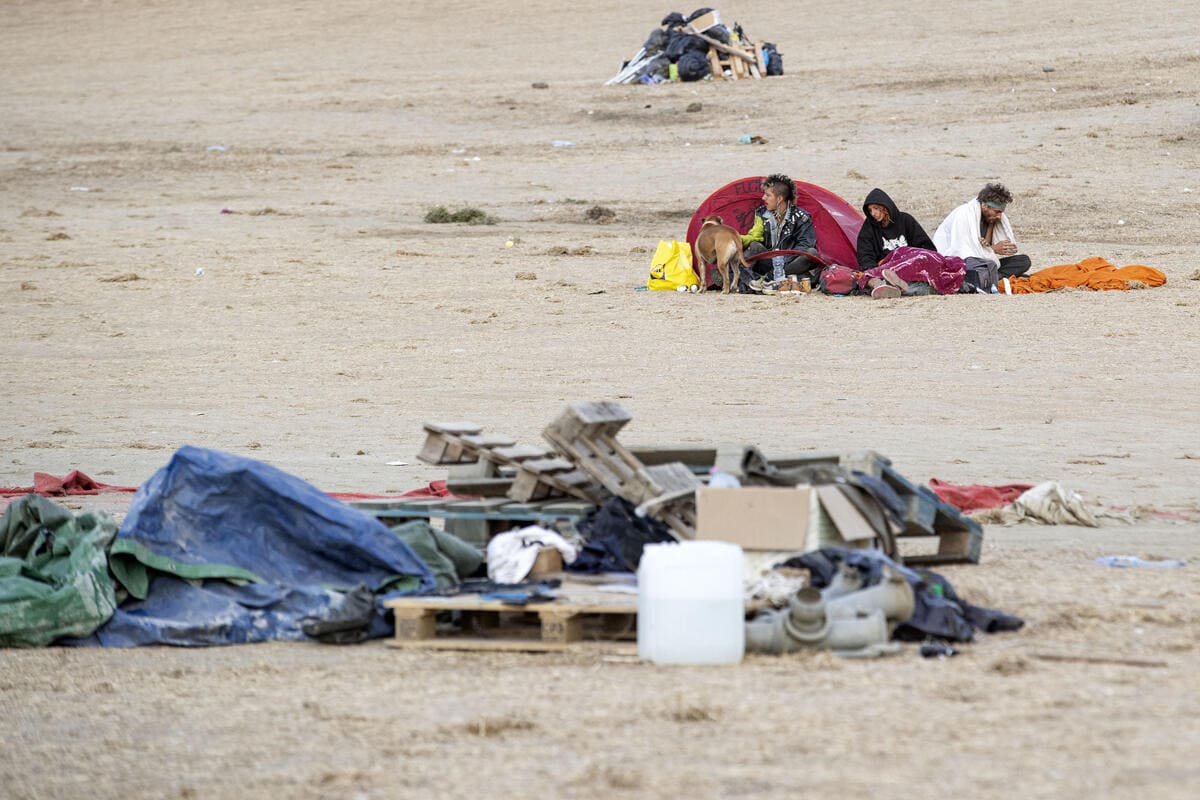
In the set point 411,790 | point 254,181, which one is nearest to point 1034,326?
point 411,790

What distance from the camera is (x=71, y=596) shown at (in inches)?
271

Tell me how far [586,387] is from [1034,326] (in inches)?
159

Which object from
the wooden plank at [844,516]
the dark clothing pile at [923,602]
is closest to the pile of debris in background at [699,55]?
the wooden plank at [844,516]

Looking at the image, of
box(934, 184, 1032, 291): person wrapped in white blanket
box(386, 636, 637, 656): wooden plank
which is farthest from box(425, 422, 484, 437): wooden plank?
box(934, 184, 1032, 291): person wrapped in white blanket

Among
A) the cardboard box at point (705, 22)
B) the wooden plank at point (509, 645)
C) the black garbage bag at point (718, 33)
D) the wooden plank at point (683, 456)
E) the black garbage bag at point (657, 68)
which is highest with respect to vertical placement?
the cardboard box at point (705, 22)

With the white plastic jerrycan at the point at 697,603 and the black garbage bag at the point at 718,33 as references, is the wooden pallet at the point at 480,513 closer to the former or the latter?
the white plastic jerrycan at the point at 697,603

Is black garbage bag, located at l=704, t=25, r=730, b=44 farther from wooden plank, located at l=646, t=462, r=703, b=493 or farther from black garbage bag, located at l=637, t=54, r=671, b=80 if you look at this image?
wooden plank, located at l=646, t=462, r=703, b=493

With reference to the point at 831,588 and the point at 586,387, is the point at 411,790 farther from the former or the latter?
the point at 586,387

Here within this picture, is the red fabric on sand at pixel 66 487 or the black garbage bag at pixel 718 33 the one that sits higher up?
A: the black garbage bag at pixel 718 33

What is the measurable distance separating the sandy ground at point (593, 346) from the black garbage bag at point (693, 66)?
667 millimetres

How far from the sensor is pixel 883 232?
15.9 metres

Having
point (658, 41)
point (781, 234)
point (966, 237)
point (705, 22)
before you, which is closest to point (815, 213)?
point (781, 234)

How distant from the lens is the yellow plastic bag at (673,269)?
16672 mm

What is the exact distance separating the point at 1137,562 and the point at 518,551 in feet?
8.90
